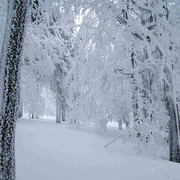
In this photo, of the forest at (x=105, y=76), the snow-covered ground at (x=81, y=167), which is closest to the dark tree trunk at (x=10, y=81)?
the forest at (x=105, y=76)

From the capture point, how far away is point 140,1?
14.5 feet

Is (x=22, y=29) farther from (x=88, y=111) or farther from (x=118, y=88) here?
(x=88, y=111)

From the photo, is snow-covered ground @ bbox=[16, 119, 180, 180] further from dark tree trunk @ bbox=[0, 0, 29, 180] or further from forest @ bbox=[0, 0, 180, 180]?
dark tree trunk @ bbox=[0, 0, 29, 180]

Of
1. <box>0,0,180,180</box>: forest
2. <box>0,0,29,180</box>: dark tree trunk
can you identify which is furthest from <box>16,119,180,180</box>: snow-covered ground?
<box>0,0,29,180</box>: dark tree trunk

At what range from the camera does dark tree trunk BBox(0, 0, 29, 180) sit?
2457 millimetres

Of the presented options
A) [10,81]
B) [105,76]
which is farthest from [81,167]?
[105,76]

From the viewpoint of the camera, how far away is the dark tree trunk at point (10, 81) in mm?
2457

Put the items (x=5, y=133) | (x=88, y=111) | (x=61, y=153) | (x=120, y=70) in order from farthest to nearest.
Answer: (x=88, y=111)
(x=120, y=70)
(x=61, y=153)
(x=5, y=133)

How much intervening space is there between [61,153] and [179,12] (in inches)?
184

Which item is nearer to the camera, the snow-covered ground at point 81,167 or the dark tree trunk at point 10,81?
A: the dark tree trunk at point 10,81

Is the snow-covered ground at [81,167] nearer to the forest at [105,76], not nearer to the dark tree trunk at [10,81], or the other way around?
the forest at [105,76]

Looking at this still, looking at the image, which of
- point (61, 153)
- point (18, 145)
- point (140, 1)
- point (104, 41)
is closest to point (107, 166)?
point (61, 153)

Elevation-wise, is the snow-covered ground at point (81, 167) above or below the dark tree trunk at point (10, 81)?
below

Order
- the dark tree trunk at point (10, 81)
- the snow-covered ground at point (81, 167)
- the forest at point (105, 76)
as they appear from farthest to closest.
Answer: the snow-covered ground at point (81, 167), the forest at point (105, 76), the dark tree trunk at point (10, 81)
